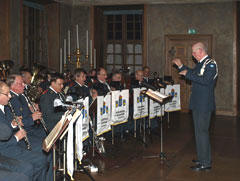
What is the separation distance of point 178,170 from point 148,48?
666 centimetres

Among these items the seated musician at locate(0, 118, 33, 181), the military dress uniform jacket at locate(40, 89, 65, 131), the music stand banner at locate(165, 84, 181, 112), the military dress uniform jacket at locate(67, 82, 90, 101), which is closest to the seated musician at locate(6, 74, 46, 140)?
the military dress uniform jacket at locate(40, 89, 65, 131)

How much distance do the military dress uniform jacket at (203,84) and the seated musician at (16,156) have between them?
89.5 inches

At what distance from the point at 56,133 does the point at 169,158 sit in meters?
2.76

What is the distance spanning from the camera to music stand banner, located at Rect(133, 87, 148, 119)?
6348 millimetres

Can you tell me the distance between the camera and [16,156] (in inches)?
149

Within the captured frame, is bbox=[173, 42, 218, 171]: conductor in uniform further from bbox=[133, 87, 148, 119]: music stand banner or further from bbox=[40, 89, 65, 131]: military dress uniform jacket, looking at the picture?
bbox=[40, 89, 65, 131]: military dress uniform jacket

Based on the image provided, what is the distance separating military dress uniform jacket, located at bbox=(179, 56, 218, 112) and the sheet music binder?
2037mm

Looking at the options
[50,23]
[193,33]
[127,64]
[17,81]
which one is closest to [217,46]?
[193,33]

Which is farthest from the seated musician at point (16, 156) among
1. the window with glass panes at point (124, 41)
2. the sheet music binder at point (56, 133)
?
the window with glass panes at point (124, 41)

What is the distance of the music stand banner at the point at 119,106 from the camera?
5.76m

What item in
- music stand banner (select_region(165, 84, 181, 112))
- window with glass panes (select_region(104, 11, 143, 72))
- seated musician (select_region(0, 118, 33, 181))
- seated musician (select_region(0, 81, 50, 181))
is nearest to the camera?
seated musician (select_region(0, 118, 33, 181))

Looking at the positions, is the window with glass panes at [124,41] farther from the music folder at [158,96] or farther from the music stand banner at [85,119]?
the music stand banner at [85,119]

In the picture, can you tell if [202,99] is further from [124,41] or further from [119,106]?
[124,41]

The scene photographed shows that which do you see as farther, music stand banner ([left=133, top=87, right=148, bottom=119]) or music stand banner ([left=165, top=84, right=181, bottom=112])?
music stand banner ([left=165, top=84, right=181, bottom=112])
